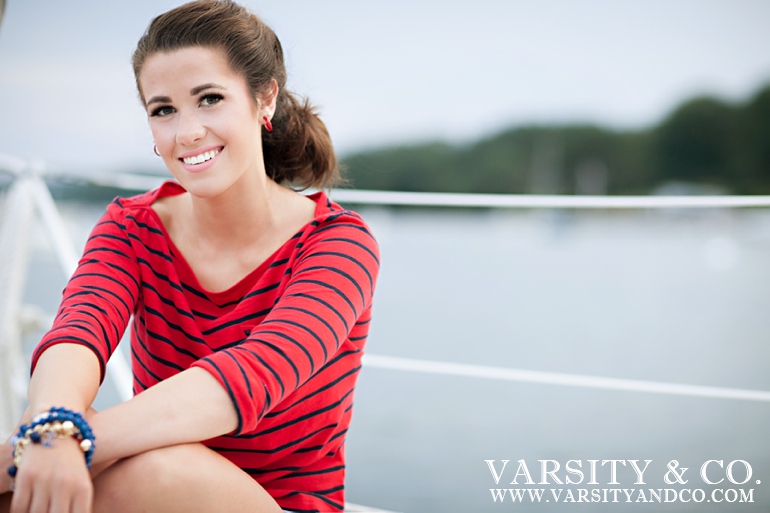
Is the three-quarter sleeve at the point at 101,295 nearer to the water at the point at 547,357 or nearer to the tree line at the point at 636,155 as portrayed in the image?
the water at the point at 547,357

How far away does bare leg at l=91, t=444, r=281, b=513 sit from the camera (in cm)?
83

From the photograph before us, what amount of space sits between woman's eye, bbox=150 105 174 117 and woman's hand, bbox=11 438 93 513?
0.56m

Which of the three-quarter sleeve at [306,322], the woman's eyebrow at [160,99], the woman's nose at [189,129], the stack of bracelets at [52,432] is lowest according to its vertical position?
the stack of bracelets at [52,432]

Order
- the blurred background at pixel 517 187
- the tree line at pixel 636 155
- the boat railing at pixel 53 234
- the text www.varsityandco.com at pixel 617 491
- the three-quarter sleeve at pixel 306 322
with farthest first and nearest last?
the tree line at pixel 636 155, the blurred background at pixel 517 187, the text www.varsityandco.com at pixel 617 491, the boat railing at pixel 53 234, the three-quarter sleeve at pixel 306 322

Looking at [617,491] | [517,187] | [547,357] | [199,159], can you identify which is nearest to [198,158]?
[199,159]

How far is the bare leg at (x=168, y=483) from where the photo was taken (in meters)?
0.83

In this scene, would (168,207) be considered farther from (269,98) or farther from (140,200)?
(269,98)

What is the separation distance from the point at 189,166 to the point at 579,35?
4727 centimetres

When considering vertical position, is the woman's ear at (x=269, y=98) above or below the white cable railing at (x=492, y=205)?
above

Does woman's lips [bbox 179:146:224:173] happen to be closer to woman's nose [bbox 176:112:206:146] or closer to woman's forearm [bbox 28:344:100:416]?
woman's nose [bbox 176:112:206:146]

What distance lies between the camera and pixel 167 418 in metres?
0.86

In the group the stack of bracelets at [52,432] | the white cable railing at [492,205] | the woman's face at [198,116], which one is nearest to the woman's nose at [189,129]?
the woman's face at [198,116]

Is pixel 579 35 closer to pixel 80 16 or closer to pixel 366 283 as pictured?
pixel 80 16

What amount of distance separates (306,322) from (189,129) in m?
0.36
